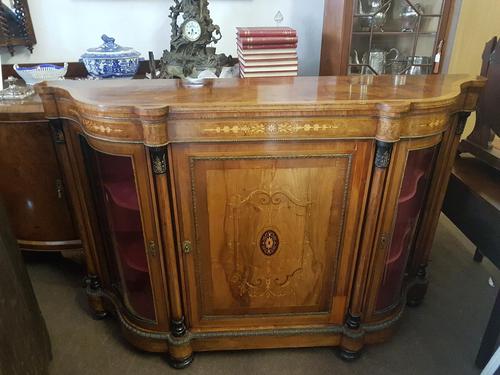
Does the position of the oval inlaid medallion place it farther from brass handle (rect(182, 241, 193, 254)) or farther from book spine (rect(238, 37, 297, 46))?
book spine (rect(238, 37, 297, 46))

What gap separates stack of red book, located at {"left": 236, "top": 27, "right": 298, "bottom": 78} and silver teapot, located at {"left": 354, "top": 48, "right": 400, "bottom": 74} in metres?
0.33

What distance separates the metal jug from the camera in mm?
1540

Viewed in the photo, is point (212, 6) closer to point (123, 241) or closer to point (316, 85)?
point (316, 85)

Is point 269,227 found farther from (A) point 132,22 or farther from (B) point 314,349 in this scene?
(A) point 132,22

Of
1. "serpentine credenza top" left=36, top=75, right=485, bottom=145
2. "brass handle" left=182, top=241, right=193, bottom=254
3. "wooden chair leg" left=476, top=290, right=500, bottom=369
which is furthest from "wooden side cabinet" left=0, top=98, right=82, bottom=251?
"wooden chair leg" left=476, top=290, right=500, bottom=369

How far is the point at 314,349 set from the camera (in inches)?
52.2

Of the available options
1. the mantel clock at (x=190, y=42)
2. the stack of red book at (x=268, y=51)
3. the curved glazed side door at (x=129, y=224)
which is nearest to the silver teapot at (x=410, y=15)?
the stack of red book at (x=268, y=51)

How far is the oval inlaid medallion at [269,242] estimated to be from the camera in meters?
1.10

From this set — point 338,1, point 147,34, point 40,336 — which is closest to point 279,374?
point 40,336

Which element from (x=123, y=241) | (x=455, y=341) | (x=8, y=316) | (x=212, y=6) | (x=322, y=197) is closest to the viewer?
(x=8, y=316)

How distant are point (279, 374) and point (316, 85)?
0.95 m

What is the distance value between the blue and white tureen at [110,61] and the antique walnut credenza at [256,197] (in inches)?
12.2

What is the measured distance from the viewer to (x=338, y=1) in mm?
1451

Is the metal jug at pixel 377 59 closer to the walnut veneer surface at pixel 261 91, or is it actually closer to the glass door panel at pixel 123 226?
the walnut veneer surface at pixel 261 91
